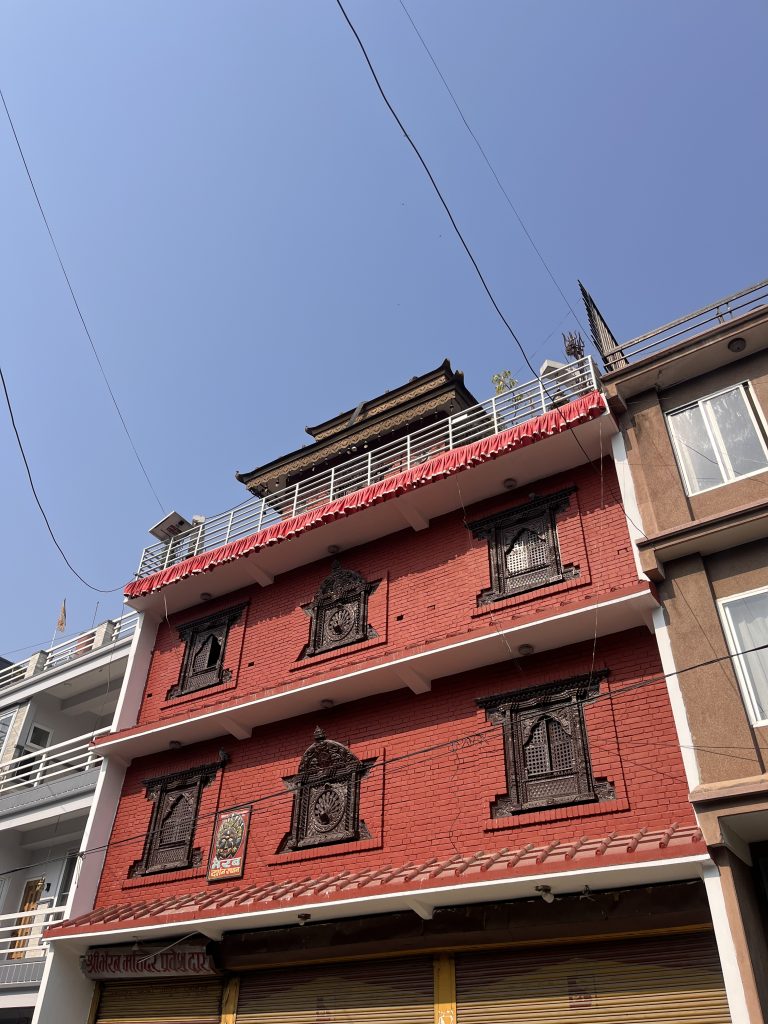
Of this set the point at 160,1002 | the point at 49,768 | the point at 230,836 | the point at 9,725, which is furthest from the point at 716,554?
the point at 9,725

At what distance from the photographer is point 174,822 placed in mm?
14422

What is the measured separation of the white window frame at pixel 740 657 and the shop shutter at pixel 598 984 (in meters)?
2.46

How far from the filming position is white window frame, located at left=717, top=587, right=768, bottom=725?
909 centimetres

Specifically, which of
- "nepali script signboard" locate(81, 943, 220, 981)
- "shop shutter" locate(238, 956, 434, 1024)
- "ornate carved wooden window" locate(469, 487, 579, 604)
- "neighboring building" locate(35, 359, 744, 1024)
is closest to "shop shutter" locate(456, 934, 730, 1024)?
"neighboring building" locate(35, 359, 744, 1024)

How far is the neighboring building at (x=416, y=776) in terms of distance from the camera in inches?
368

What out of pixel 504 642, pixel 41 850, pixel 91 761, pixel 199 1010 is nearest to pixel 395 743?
pixel 504 642

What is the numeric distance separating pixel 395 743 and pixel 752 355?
7.80m

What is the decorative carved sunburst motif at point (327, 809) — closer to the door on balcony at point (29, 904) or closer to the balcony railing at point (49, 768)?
the balcony railing at point (49, 768)

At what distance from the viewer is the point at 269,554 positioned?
15406 millimetres

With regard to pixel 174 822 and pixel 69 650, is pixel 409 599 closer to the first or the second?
pixel 174 822

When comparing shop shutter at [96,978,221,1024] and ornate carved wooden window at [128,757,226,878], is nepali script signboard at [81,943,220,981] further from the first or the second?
ornate carved wooden window at [128,757,226,878]

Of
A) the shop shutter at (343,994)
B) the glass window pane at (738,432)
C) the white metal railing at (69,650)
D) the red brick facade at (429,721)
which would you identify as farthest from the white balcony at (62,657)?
the glass window pane at (738,432)

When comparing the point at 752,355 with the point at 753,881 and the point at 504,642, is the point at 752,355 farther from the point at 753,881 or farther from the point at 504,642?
the point at 753,881

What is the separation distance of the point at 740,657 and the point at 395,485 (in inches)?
247
